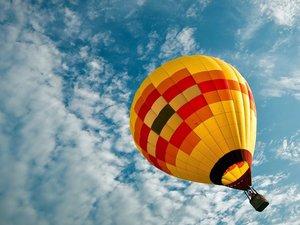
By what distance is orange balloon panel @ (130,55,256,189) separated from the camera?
39.0 feet

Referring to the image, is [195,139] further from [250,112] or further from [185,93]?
[250,112]

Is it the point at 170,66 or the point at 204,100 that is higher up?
the point at 170,66

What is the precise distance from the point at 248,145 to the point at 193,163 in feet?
7.09

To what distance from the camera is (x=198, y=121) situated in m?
12.1

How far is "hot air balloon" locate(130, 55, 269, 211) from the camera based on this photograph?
11852mm

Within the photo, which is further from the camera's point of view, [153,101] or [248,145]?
[153,101]

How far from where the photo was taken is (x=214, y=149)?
1175cm

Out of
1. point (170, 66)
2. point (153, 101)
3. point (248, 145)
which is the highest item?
point (170, 66)

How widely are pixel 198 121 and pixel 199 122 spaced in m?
0.05

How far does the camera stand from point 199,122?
12.1 m

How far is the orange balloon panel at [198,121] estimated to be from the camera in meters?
11.9

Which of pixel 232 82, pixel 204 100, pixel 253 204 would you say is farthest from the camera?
pixel 232 82

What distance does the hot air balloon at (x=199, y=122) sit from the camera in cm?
1185

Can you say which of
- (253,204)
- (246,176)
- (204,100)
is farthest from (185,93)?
(253,204)
